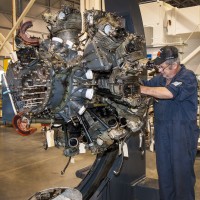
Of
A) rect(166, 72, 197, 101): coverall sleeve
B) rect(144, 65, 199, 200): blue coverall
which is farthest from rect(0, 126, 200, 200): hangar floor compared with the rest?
rect(166, 72, 197, 101): coverall sleeve

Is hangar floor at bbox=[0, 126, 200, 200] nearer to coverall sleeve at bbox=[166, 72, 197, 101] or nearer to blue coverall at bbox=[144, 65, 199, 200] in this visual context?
blue coverall at bbox=[144, 65, 199, 200]

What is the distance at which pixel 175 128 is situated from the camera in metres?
2.55

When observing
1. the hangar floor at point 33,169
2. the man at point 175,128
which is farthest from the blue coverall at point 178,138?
the hangar floor at point 33,169

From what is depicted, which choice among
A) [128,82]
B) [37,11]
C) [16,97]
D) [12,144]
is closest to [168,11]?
[128,82]

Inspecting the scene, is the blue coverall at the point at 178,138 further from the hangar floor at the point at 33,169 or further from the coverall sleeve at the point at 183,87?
→ the hangar floor at the point at 33,169

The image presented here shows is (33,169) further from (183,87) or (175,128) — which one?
(183,87)

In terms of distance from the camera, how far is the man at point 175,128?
98.9 inches

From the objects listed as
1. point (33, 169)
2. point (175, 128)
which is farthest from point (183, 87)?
point (33, 169)

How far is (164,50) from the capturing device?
2539 mm

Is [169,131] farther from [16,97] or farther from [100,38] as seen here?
[16,97]

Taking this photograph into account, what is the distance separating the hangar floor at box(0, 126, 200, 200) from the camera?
397 centimetres

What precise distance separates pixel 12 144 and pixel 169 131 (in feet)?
15.6

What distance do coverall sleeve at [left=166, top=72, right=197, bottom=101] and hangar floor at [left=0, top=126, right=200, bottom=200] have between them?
1.62 meters

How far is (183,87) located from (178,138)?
44cm
